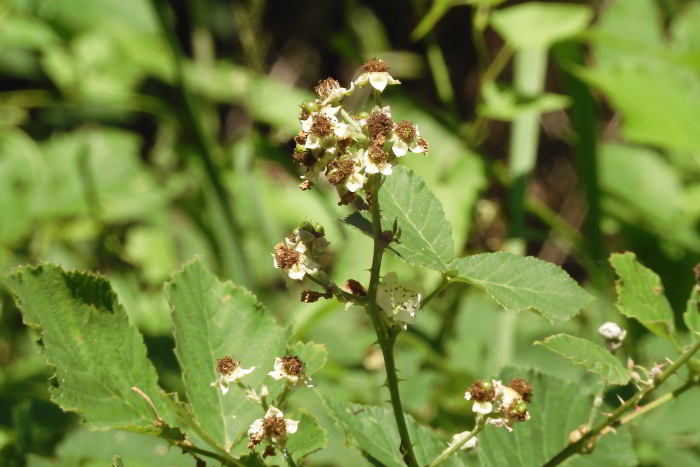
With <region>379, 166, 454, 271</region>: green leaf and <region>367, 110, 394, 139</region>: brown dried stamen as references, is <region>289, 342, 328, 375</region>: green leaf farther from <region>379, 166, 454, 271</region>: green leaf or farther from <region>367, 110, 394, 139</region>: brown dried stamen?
<region>367, 110, 394, 139</region>: brown dried stamen

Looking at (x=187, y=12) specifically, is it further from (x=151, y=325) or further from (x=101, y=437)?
(x=101, y=437)

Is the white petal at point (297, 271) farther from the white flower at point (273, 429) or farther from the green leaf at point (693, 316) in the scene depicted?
the green leaf at point (693, 316)

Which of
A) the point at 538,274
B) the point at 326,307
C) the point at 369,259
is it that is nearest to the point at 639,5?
the point at 369,259

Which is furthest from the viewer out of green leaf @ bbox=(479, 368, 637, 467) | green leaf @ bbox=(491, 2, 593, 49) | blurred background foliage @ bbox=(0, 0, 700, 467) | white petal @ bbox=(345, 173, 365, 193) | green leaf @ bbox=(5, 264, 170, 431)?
green leaf @ bbox=(491, 2, 593, 49)

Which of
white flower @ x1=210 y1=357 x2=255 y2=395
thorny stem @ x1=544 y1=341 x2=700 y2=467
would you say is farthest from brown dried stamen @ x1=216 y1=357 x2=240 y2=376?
thorny stem @ x1=544 y1=341 x2=700 y2=467

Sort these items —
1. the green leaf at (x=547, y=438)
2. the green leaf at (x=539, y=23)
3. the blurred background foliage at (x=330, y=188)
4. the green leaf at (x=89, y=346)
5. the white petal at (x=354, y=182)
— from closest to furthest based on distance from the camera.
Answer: the white petal at (x=354, y=182) < the green leaf at (x=89, y=346) < the green leaf at (x=547, y=438) < the blurred background foliage at (x=330, y=188) < the green leaf at (x=539, y=23)

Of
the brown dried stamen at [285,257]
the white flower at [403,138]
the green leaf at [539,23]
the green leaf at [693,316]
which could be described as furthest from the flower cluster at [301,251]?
the green leaf at [539,23]
